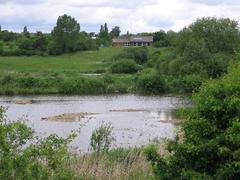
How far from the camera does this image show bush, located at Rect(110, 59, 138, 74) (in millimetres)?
102787

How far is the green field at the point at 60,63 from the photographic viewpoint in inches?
4067

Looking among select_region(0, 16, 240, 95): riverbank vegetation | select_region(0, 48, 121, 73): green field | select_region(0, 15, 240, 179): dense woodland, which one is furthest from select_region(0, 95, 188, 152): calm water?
select_region(0, 48, 121, 73): green field

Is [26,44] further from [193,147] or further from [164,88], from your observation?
[193,147]

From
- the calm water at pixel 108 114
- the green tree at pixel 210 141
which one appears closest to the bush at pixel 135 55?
the calm water at pixel 108 114

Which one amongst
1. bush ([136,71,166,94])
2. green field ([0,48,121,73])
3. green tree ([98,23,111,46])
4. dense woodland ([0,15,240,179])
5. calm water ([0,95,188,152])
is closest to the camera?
dense woodland ([0,15,240,179])

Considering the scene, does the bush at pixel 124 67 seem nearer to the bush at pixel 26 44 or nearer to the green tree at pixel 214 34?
the green tree at pixel 214 34

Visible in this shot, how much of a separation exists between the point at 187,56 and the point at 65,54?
168ft

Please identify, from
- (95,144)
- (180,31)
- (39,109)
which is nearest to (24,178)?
(95,144)

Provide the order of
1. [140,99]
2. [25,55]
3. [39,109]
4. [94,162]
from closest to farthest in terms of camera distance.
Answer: [94,162] → [39,109] → [140,99] → [25,55]

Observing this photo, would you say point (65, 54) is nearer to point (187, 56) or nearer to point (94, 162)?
point (187, 56)

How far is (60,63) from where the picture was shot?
112 meters

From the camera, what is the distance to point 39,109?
5988 cm

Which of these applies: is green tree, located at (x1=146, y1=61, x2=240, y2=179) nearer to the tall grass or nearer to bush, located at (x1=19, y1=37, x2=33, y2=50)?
the tall grass

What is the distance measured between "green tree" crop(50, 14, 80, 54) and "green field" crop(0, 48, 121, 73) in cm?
314
